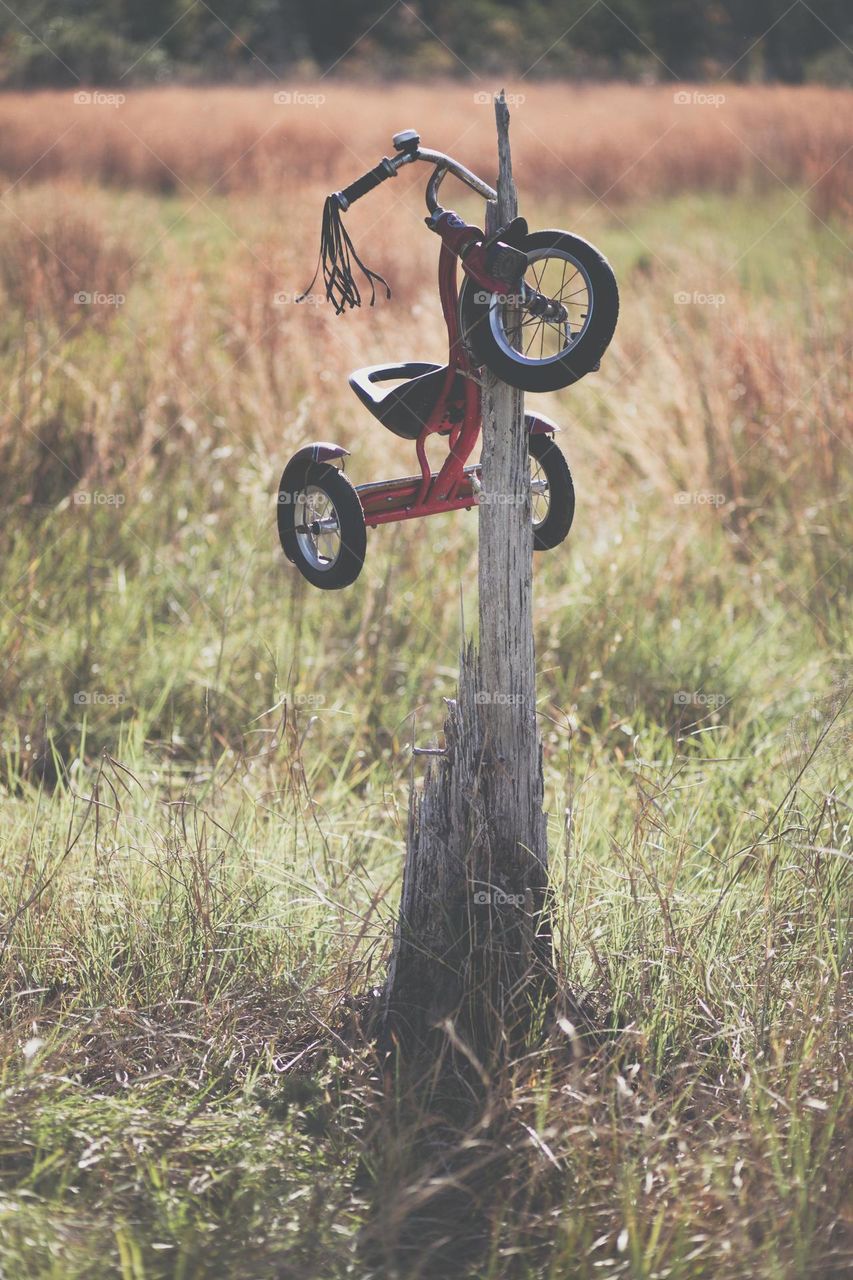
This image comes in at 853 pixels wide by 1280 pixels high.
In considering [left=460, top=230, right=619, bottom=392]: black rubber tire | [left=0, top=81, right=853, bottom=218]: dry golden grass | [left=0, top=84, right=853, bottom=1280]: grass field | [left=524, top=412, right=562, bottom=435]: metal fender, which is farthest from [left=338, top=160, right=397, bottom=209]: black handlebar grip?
[left=0, top=81, right=853, bottom=218]: dry golden grass

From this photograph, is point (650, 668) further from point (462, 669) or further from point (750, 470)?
point (462, 669)

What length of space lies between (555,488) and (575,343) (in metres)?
0.51

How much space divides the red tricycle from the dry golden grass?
888 centimetres

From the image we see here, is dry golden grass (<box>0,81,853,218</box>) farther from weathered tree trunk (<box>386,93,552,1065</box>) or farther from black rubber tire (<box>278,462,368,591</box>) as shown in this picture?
black rubber tire (<box>278,462,368,591</box>)

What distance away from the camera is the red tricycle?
6.65 ft

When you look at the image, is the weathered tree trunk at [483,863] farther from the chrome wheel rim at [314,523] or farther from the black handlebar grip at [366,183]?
the black handlebar grip at [366,183]

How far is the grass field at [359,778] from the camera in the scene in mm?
2412

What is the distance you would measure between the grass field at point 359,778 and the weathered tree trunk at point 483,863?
0.38ft

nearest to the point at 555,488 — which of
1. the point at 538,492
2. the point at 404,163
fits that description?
the point at 538,492

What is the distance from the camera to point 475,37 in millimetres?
22672

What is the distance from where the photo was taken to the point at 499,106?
240 centimetres

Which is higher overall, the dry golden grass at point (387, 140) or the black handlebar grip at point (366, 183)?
the dry golden grass at point (387, 140)

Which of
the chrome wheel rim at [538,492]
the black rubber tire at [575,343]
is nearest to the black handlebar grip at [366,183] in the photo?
the black rubber tire at [575,343]

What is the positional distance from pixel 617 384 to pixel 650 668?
2.55 metres
